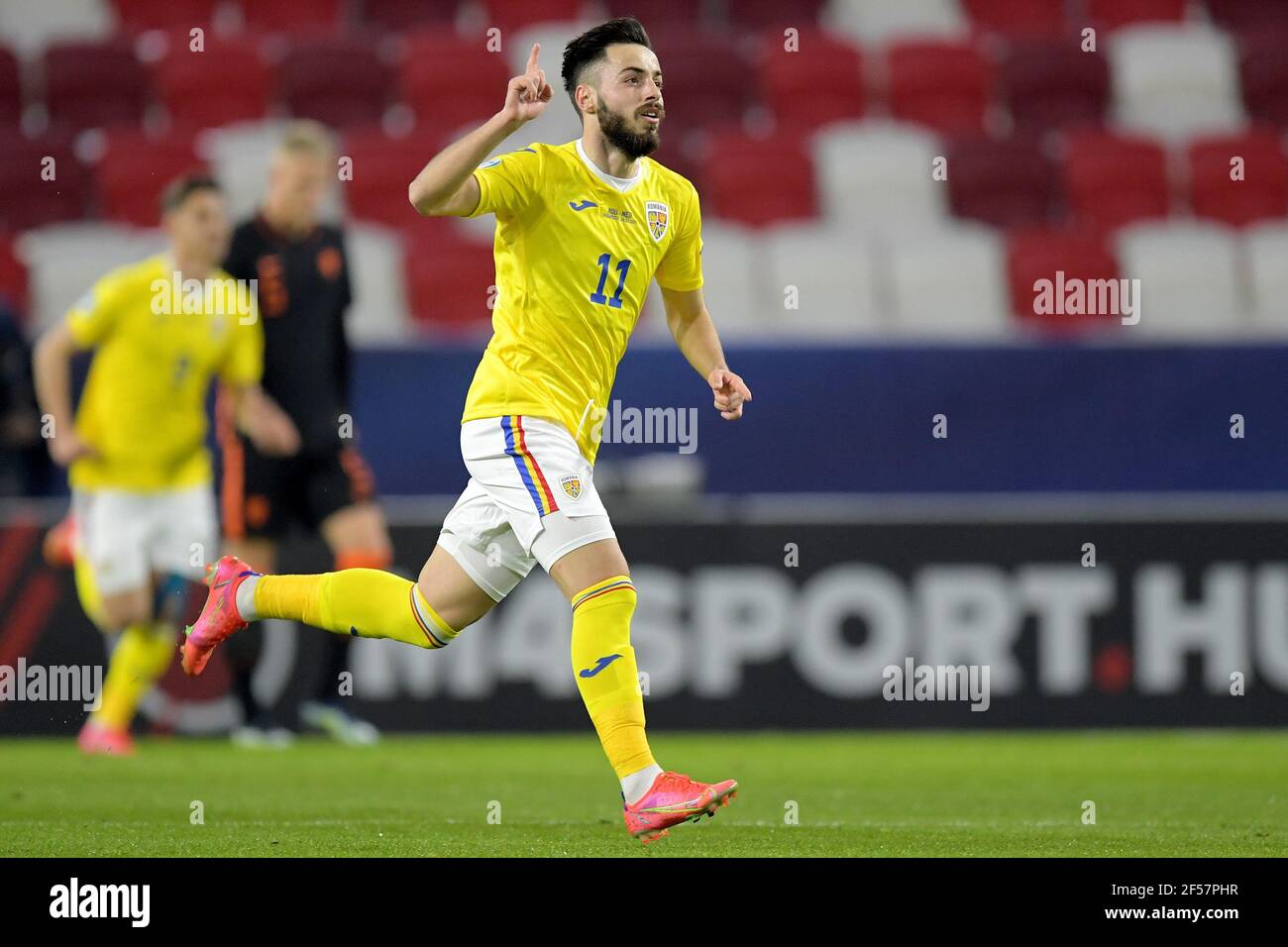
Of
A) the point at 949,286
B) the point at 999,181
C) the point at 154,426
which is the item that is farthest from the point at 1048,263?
the point at 154,426

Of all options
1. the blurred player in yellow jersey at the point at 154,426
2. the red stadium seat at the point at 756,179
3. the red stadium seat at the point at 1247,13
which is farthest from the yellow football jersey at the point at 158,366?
the red stadium seat at the point at 1247,13

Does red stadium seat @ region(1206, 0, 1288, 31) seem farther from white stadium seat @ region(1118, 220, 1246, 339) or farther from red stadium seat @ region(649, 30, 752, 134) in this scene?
red stadium seat @ region(649, 30, 752, 134)

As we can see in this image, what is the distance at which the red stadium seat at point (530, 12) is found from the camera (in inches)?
537

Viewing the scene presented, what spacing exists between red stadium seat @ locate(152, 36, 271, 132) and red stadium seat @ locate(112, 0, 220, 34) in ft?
1.93

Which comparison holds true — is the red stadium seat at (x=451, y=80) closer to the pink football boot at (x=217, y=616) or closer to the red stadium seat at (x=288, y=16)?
the red stadium seat at (x=288, y=16)

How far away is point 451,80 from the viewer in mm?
13180

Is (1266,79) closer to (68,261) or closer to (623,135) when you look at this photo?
(68,261)

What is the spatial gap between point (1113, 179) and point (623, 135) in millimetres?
8241

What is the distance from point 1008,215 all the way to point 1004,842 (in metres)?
7.93

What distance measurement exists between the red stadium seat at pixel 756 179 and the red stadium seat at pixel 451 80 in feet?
5.12

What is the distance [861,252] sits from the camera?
39.0 ft

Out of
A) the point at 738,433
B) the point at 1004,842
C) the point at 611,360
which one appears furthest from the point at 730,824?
the point at 738,433

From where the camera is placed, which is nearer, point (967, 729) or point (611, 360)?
point (611, 360)

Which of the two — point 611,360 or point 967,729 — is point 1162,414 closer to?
point 967,729
